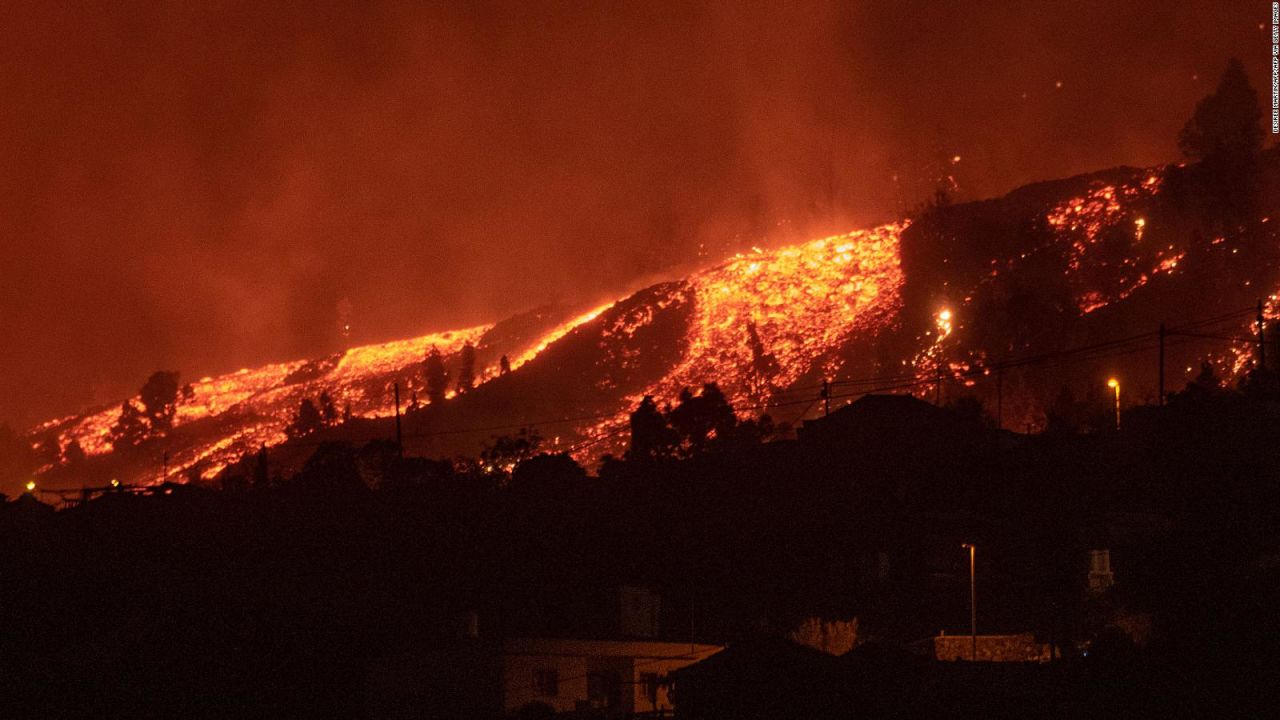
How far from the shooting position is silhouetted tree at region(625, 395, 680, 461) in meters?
97.8

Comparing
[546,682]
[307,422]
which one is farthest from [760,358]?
[546,682]

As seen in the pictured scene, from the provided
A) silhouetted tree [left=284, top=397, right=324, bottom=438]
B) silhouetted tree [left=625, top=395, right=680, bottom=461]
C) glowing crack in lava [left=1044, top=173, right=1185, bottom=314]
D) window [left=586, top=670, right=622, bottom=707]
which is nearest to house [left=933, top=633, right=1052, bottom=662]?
window [left=586, top=670, right=622, bottom=707]

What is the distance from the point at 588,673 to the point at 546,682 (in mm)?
1345

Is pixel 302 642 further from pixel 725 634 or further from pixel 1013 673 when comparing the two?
pixel 1013 673

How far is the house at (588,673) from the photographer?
41344 mm

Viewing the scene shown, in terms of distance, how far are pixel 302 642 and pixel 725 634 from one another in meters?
13.4

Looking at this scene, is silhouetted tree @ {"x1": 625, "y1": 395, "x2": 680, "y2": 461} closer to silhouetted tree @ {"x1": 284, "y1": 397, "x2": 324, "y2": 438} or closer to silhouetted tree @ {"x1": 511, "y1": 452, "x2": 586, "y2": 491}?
silhouetted tree @ {"x1": 511, "y1": 452, "x2": 586, "y2": 491}

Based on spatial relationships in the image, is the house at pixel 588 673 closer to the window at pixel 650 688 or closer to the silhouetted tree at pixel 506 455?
the window at pixel 650 688

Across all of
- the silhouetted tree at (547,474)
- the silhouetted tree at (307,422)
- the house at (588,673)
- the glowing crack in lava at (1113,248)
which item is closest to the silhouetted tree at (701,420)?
the silhouetted tree at (547,474)

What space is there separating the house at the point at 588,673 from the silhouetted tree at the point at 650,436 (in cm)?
5244

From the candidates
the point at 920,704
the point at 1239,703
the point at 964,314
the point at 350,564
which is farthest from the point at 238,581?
the point at 964,314

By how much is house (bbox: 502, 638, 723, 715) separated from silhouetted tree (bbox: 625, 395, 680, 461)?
172ft

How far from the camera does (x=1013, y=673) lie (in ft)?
128

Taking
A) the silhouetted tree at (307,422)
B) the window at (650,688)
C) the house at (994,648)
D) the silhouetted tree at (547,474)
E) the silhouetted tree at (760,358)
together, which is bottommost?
the window at (650,688)
